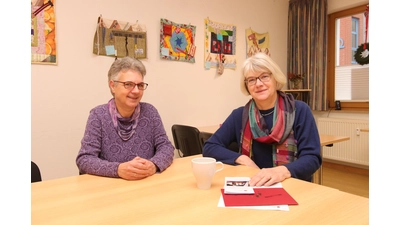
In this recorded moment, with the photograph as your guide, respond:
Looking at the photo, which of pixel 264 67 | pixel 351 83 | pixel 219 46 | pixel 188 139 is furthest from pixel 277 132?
pixel 351 83

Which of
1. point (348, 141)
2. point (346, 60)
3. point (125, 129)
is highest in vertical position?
point (346, 60)

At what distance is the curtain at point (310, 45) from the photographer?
14.4 ft

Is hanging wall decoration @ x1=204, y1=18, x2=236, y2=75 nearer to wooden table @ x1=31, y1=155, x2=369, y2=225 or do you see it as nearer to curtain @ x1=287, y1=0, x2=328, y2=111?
curtain @ x1=287, y1=0, x2=328, y2=111

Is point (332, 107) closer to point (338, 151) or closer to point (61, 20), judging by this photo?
point (338, 151)

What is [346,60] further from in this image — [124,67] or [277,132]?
[124,67]

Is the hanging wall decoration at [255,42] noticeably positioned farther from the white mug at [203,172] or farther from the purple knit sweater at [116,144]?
the white mug at [203,172]

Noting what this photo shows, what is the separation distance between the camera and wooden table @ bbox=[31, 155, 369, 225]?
812 mm

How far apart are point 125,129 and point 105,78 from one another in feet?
5.04

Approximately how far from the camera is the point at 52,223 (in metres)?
0.80

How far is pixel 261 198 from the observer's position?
97 cm

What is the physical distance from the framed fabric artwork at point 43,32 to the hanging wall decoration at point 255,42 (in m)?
2.59

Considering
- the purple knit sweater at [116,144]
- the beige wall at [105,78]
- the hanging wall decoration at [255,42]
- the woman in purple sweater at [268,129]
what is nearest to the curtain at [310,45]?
the beige wall at [105,78]

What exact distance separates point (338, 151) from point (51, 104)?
3.85 m
